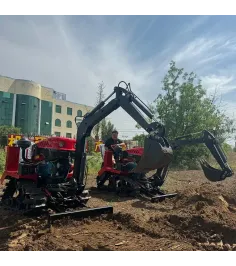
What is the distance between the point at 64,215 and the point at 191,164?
1463 cm

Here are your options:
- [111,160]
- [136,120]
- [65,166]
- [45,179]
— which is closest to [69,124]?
[111,160]

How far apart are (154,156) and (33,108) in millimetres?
38159

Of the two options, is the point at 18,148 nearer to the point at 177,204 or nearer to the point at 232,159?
the point at 177,204

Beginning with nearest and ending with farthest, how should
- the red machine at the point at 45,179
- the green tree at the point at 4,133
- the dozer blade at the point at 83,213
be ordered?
the dozer blade at the point at 83,213, the red machine at the point at 45,179, the green tree at the point at 4,133

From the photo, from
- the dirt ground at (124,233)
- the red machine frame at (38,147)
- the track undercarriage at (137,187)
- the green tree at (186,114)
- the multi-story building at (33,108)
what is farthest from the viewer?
the multi-story building at (33,108)

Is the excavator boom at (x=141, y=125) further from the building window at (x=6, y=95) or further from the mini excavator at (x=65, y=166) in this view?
the building window at (x=6, y=95)

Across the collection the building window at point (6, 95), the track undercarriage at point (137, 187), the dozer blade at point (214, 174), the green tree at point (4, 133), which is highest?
the building window at point (6, 95)

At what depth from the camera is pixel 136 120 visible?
5520 mm

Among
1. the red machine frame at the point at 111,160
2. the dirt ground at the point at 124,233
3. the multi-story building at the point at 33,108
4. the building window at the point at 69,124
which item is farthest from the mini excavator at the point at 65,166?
the building window at the point at 69,124

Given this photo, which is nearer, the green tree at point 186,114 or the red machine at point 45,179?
the red machine at point 45,179

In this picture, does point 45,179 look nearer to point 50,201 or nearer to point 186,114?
point 50,201

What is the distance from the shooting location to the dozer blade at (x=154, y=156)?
4824 mm

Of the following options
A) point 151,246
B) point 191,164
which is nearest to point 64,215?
point 151,246

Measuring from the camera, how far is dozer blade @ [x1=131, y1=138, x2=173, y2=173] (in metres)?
4.82
